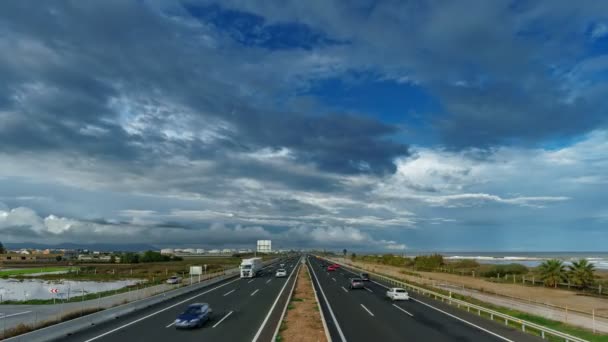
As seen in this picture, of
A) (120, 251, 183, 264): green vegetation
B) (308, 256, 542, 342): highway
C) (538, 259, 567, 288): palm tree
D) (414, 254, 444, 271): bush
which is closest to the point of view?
(308, 256, 542, 342): highway

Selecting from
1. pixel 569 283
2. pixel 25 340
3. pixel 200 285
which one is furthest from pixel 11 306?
pixel 569 283

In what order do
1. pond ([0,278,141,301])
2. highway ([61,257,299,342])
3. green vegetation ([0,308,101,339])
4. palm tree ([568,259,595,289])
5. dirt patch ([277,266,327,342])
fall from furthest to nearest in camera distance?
palm tree ([568,259,595,289]) < pond ([0,278,141,301]) < highway ([61,257,299,342]) < green vegetation ([0,308,101,339]) < dirt patch ([277,266,327,342])

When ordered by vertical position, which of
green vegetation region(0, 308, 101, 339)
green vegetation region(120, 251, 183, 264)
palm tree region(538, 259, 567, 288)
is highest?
green vegetation region(0, 308, 101, 339)

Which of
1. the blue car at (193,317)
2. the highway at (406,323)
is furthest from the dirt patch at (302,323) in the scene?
the blue car at (193,317)

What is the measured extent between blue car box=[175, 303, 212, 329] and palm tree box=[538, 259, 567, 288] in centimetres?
5795

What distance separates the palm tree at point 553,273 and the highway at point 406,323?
116ft

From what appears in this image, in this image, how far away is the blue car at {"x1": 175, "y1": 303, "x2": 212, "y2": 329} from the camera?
24078mm

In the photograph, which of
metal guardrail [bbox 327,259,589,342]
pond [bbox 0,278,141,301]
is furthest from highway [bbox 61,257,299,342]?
pond [bbox 0,278,141,301]

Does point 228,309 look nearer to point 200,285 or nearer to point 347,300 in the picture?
point 347,300

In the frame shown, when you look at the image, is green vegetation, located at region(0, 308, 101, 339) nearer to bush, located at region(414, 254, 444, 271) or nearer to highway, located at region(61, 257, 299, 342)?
highway, located at region(61, 257, 299, 342)

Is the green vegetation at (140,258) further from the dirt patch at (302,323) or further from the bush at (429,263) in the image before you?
the dirt patch at (302,323)

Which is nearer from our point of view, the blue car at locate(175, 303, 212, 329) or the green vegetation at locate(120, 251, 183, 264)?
the blue car at locate(175, 303, 212, 329)

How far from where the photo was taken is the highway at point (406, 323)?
2166 centimetres

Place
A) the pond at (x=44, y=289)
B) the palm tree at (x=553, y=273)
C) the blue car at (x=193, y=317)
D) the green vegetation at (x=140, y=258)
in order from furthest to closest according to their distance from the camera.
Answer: the green vegetation at (x=140, y=258)
the palm tree at (x=553, y=273)
the pond at (x=44, y=289)
the blue car at (x=193, y=317)
